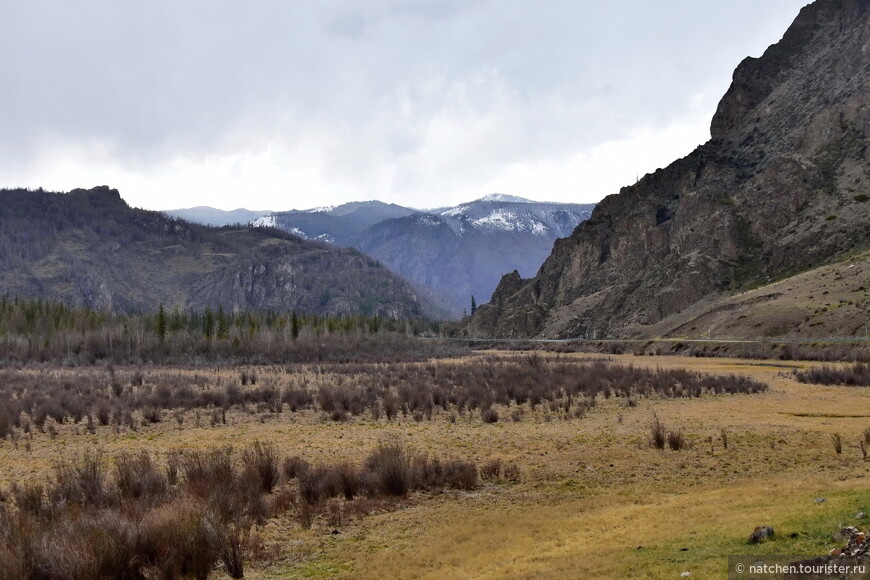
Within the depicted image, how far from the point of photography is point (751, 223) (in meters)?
95.8

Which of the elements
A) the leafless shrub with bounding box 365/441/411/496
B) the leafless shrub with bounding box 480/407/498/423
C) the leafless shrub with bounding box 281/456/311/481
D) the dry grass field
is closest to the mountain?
the dry grass field

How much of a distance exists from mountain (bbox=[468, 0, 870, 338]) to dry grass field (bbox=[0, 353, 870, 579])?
43.9 m

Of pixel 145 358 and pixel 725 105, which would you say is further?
pixel 725 105

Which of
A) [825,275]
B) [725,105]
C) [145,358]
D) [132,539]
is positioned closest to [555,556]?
[132,539]

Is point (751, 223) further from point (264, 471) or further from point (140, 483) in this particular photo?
point (140, 483)

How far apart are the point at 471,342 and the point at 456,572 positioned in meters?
128

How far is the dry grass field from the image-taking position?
9234mm

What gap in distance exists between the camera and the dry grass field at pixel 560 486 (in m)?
9.23

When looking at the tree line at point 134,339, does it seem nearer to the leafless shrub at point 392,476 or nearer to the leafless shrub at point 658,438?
the leafless shrub at point 658,438

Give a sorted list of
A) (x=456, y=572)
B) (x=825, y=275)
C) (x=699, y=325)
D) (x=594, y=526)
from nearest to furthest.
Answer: (x=456, y=572), (x=594, y=526), (x=825, y=275), (x=699, y=325)

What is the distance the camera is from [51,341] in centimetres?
9862

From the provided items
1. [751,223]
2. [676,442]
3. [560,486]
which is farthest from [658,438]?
[751,223]

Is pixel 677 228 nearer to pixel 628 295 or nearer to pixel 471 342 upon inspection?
pixel 628 295

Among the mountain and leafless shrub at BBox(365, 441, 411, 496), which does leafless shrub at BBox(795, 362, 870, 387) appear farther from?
leafless shrub at BBox(365, 441, 411, 496)
